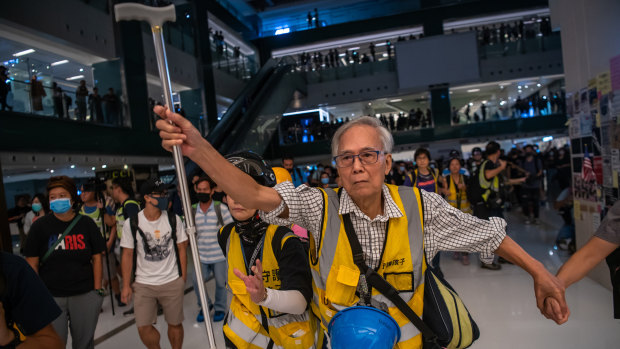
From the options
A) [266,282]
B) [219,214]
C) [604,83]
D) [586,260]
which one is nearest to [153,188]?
[219,214]

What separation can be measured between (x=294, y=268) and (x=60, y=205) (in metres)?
2.08

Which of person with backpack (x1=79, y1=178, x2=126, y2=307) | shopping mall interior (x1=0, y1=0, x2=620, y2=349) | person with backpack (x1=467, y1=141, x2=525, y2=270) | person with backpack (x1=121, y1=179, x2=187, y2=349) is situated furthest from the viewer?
person with backpack (x1=467, y1=141, x2=525, y2=270)

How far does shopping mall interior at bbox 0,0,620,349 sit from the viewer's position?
15.4 feet

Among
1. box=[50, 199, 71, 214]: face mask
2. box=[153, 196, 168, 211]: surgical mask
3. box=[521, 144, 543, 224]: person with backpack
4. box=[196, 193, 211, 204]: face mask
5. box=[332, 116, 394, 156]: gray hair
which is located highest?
box=[332, 116, 394, 156]: gray hair

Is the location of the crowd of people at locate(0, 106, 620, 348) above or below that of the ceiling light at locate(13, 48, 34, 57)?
below

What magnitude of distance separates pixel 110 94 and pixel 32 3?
310cm

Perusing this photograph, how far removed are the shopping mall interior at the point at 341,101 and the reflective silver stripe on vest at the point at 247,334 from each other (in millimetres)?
957

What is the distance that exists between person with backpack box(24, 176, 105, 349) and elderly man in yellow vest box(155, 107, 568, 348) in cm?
230

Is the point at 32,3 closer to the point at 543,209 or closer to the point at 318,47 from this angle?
the point at 543,209

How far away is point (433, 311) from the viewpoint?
156 centimetres

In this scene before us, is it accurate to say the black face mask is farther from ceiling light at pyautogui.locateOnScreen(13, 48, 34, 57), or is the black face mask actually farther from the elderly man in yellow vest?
ceiling light at pyautogui.locateOnScreen(13, 48, 34, 57)

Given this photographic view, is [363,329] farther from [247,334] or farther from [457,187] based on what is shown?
[457,187]

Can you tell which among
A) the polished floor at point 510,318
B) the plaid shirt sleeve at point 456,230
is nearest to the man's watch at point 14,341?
the plaid shirt sleeve at point 456,230

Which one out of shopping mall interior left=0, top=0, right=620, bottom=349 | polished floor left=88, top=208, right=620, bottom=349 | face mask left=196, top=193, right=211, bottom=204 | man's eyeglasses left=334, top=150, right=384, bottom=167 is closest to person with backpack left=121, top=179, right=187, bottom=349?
shopping mall interior left=0, top=0, right=620, bottom=349
